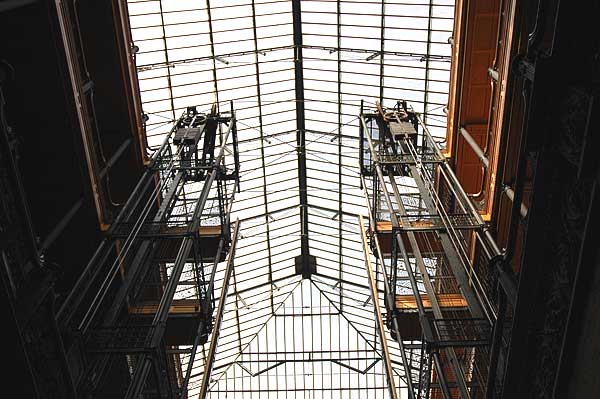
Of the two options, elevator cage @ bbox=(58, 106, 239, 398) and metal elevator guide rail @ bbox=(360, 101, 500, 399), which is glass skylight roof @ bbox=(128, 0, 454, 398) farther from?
metal elevator guide rail @ bbox=(360, 101, 500, 399)

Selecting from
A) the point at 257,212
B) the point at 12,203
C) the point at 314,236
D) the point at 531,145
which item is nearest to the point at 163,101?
the point at 257,212

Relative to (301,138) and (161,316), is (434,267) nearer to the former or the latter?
(161,316)

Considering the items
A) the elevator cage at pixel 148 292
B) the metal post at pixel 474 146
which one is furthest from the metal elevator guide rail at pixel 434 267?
the elevator cage at pixel 148 292

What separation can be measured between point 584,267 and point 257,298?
33048 mm

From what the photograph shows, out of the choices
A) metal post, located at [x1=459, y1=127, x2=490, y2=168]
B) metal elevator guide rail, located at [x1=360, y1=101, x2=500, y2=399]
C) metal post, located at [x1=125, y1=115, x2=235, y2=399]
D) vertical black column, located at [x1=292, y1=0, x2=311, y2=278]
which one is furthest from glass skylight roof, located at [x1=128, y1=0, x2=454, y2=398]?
metal post, located at [x1=125, y1=115, x2=235, y2=399]

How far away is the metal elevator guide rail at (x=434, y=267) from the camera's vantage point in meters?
12.4

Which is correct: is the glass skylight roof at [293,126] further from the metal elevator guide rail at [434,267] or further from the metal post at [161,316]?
the metal post at [161,316]

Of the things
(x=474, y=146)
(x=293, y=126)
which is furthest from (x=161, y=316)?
(x=293, y=126)

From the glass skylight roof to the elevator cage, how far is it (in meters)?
3.78

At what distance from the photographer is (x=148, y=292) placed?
2155 centimetres

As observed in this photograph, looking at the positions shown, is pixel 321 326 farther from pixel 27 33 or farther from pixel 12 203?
pixel 12 203

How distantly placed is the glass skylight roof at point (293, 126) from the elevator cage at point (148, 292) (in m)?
3.78

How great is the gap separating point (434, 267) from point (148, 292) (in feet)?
30.8

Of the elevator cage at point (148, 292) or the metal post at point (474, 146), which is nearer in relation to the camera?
the elevator cage at point (148, 292)
